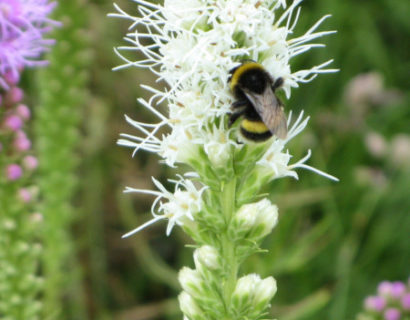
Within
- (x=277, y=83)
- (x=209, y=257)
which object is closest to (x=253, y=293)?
(x=209, y=257)

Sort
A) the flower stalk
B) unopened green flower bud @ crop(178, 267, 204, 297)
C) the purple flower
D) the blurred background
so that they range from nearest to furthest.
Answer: unopened green flower bud @ crop(178, 267, 204, 297) < the purple flower < the flower stalk < the blurred background

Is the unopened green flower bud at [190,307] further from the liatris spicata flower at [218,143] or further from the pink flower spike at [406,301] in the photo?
the pink flower spike at [406,301]

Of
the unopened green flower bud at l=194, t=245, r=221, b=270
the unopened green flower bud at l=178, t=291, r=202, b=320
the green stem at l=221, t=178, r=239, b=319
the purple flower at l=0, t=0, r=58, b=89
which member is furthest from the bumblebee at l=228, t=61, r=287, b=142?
the purple flower at l=0, t=0, r=58, b=89

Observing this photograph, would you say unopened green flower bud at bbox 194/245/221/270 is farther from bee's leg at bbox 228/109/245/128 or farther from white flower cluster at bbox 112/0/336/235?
bee's leg at bbox 228/109/245/128

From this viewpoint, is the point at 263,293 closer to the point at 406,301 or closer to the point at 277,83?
the point at 277,83

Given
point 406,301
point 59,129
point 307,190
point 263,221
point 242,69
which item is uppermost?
point 242,69

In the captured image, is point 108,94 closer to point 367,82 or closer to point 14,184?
point 367,82
